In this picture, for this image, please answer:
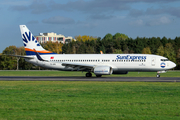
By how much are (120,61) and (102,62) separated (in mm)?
2826

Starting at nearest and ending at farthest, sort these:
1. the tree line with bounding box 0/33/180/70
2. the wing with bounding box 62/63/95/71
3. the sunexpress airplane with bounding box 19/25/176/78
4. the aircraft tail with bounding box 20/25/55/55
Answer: the sunexpress airplane with bounding box 19/25/176/78
the wing with bounding box 62/63/95/71
the aircraft tail with bounding box 20/25/55/55
the tree line with bounding box 0/33/180/70

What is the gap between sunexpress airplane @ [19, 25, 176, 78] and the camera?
3912cm

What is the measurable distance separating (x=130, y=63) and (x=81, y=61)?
311 inches

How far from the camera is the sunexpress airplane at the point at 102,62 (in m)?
39.1

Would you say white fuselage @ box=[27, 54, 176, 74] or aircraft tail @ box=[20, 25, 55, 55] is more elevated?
aircraft tail @ box=[20, 25, 55, 55]

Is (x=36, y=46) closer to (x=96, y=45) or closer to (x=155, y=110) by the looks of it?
(x=155, y=110)

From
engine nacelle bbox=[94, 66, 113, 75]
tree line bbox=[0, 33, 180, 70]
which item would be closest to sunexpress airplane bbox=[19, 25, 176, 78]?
engine nacelle bbox=[94, 66, 113, 75]

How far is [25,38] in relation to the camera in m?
45.5

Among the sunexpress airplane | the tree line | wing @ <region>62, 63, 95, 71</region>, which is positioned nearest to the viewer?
the sunexpress airplane

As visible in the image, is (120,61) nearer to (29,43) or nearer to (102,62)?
(102,62)

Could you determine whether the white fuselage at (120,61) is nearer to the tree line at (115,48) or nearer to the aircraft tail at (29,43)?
the aircraft tail at (29,43)

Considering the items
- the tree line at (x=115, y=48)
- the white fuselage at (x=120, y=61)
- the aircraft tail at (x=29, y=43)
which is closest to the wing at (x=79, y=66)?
the white fuselage at (x=120, y=61)

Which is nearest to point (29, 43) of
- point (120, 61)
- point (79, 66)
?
point (79, 66)

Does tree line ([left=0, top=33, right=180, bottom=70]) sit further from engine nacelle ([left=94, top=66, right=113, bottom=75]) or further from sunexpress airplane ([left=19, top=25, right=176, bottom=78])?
engine nacelle ([left=94, top=66, right=113, bottom=75])
